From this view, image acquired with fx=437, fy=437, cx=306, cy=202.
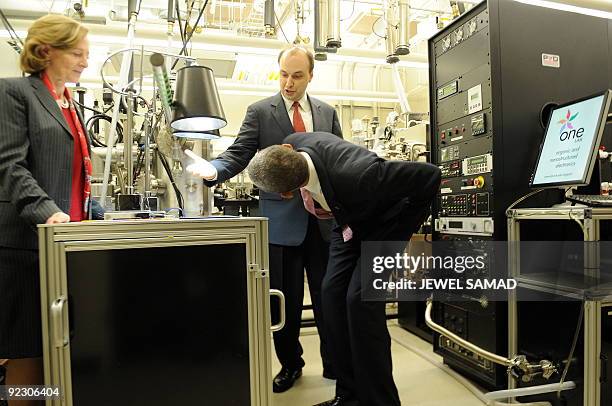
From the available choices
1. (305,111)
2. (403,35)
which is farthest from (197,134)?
(403,35)

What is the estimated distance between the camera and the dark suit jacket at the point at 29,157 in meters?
1.10

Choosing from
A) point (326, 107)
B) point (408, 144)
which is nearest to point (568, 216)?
point (326, 107)

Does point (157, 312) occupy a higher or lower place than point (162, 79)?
lower

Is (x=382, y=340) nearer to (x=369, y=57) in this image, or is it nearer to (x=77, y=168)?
(x=77, y=168)

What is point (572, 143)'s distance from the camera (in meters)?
1.65

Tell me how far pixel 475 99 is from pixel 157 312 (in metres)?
1.58

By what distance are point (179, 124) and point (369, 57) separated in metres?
1.83

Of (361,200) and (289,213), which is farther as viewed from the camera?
(289,213)

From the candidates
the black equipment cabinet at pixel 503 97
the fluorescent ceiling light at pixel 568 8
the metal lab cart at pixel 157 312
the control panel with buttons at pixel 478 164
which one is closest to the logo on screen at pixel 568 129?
the black equipment cabinet at pixel 503 97

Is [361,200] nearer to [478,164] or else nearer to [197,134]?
[197,134]

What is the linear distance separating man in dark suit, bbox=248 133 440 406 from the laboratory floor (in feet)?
1.21

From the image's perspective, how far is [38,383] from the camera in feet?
3.88

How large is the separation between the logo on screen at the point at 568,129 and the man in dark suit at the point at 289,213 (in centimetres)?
93

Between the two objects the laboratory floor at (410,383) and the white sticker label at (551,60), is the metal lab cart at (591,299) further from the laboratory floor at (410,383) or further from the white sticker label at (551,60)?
the white sticker label at (551,60)
